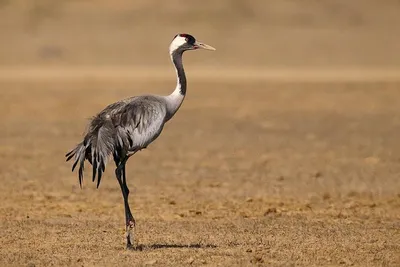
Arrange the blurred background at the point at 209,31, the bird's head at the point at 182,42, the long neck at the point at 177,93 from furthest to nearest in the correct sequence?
the blurred background at the point at 209,31 < the bird's head at the point at 182,42 < the long neck at the point at 177,93

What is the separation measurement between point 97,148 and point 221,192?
17.0 ft

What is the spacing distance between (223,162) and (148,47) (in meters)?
50.0

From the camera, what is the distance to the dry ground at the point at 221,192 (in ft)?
34.0

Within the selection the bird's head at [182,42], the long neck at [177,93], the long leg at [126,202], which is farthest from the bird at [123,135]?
the bird's head at [182,42]

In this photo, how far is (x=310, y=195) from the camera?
586 inches

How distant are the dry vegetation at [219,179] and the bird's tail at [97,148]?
92cm

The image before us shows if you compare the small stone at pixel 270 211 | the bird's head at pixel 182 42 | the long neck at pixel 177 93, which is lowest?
the small stone at pixel 270 211

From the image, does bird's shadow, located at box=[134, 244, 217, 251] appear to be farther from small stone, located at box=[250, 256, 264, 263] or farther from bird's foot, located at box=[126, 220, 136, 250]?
small stone, located at box=[250, 256, 264, 263]

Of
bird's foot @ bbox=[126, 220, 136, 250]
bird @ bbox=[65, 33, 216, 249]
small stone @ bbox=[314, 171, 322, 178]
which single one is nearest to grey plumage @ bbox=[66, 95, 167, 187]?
bird @ bbox=[65, 33, 216, 249]

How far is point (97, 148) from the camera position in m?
10.2

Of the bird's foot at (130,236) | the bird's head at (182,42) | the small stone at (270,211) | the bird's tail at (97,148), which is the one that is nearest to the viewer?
the bird's tail at (97,148)

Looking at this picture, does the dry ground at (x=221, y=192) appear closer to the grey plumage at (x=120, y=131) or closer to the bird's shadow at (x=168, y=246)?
the bird's shadow at (x=168, y=246)

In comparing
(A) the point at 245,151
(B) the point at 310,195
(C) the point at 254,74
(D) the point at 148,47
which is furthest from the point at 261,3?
(B) the point at 310,195

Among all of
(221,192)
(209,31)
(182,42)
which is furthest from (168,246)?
(209,31)
